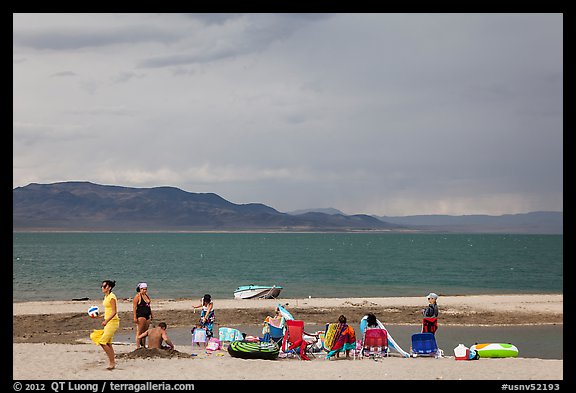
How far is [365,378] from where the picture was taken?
48.9ft

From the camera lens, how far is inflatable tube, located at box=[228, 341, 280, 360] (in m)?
17.0

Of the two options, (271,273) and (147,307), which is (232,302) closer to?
(147,307)

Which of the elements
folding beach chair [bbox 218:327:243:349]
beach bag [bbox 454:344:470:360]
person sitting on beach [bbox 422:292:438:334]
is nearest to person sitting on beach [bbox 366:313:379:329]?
person sitting on beach [bbox 422:292:438:334]

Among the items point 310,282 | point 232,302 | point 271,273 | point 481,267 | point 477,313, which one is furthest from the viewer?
point 481,267

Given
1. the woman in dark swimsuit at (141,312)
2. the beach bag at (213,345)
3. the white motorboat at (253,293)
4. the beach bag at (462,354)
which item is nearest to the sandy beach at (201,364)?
the beach bag at (213,345)

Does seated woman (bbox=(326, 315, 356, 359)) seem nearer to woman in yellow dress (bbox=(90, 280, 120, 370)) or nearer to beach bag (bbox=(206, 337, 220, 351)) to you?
beach bag (bbox=(206, 337, 220, 351))

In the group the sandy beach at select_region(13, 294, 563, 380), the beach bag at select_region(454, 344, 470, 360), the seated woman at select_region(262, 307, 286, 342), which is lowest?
the sandy beach at select_region(13, 294, 563, 380)

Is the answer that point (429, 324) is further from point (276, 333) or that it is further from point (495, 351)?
point (276, 333)

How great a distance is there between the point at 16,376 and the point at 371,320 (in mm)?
9042

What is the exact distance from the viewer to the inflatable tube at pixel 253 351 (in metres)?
17.0

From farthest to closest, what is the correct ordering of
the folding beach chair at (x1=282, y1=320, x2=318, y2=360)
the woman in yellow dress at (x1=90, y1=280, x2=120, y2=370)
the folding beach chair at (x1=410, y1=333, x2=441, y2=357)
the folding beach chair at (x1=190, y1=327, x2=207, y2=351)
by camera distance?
the folding beach chair at (x1=190, y1=327, x2=207, y2=351), the folding beach chair at (x1=410, y1=333, x2=441, y2=357), the folding beach chair at (x1=282, y1=320, x2=318, y2=360), the woman in yellow dress at (x1=90, y1=280, x2=120, y2=370)

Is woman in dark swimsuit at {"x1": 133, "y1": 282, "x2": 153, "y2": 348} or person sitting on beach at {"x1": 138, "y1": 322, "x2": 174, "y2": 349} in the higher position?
woman in dark swimsuit at {"x1": 133, "y1": 282, "x2": 153, "y2": 348}

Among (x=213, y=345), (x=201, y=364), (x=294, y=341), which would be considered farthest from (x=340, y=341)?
(x=201, y=364)
